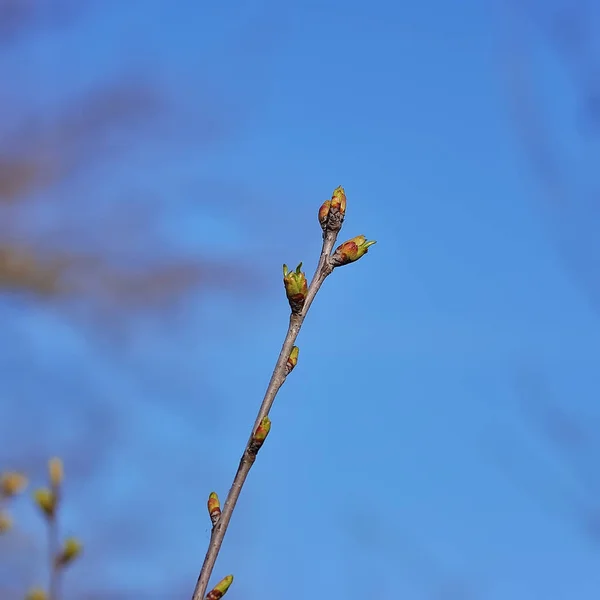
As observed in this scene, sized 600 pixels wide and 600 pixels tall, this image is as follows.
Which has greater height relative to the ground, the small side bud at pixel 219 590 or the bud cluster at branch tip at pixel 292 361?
the bud cluster at branch tip at pixel 292 361

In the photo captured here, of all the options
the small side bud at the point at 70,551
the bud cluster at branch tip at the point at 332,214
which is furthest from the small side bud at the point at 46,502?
the bud cluster at branch tip at the point at 332,214

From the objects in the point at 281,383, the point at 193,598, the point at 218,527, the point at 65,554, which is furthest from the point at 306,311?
the point at 65,554

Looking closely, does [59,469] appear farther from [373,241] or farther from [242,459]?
[373,241]

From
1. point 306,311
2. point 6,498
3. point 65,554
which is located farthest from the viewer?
point 6,498

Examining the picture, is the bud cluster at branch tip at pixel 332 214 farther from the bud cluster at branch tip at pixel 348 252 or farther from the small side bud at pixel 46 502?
the small side bud at pixel 46 502

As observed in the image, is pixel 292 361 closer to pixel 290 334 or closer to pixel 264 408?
pixel 290 334

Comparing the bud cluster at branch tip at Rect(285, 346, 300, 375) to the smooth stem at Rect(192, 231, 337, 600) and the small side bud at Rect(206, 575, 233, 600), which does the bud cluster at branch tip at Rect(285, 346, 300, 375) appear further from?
the small side bud at Rect(206, 575, 233, 600)
